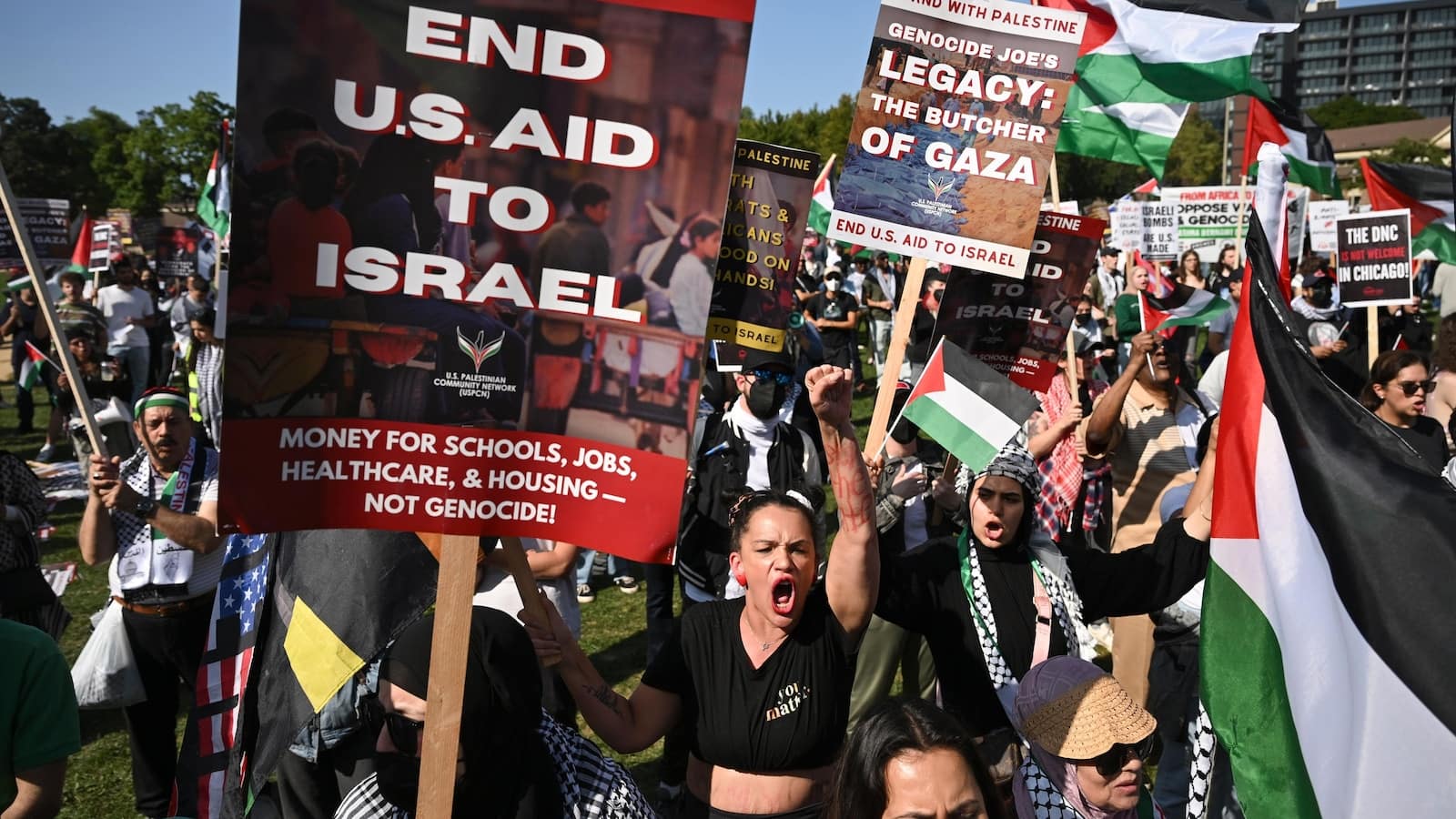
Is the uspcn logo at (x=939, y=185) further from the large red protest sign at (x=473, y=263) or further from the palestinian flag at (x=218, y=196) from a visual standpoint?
the palestinian flag at (x=218, y=196)

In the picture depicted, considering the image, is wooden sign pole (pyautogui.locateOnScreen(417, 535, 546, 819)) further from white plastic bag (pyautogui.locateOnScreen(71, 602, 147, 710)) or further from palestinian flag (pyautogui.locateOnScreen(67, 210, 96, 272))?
palestinian flag (pyautogui.locateOnScreen(67, 210, 96, 272))

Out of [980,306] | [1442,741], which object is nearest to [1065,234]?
[980,306]

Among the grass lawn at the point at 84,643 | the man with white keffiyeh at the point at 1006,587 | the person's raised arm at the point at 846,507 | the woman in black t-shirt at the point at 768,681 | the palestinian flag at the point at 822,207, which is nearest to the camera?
the person's raised arm at the point at 846,507

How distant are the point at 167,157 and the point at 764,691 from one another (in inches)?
3084

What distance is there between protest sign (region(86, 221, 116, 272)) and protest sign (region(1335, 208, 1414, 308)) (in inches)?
663

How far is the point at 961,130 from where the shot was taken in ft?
16.3

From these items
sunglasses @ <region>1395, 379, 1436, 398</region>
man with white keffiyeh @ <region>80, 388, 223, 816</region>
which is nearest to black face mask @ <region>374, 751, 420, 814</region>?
man with white keffiyeh @ <region>80, 388, 223, 816</region>

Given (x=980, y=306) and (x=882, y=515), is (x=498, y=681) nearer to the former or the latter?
(x=882, y=515)

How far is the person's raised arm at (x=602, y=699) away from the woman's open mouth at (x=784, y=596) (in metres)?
0.42

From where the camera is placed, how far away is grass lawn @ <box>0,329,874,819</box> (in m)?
5.89

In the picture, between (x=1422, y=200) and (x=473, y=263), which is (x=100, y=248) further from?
(x=473, y=263)

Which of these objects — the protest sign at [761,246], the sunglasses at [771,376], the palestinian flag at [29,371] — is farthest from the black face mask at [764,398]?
the palestinian flag at [29,371]

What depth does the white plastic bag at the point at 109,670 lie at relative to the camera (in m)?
5.04

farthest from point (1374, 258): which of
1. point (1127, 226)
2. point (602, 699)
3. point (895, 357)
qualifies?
point (602, 699)
